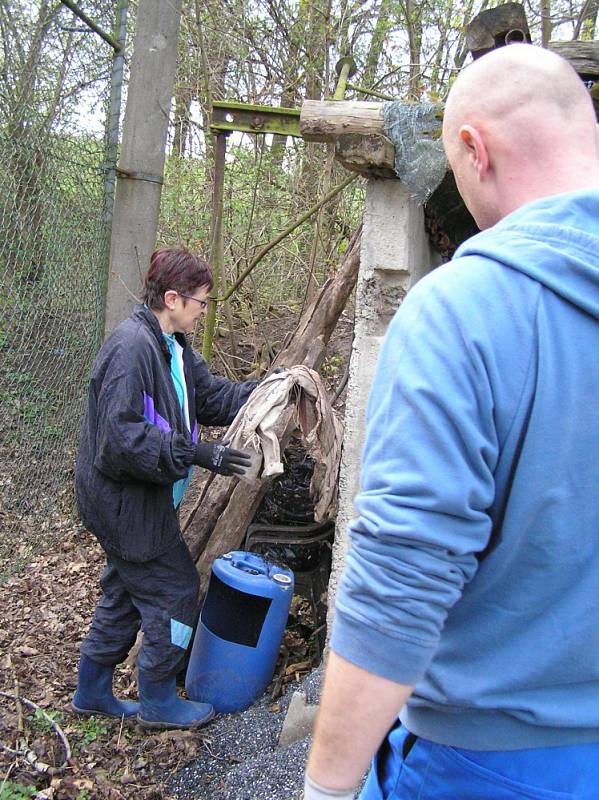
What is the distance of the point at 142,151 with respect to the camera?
183 inches

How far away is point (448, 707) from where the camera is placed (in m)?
1.14

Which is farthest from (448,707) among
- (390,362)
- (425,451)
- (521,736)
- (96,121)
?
(96,121)

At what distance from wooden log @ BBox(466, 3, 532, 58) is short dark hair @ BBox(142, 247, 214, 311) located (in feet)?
4.71

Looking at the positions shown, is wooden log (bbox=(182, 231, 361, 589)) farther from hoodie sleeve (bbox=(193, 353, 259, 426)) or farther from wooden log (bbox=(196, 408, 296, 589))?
hoodie sleeve (bbox=(193, 353, 259, 426))

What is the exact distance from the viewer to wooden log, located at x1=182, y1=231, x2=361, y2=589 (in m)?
3.98

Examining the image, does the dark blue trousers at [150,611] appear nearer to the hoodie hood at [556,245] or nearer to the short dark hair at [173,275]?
the short dark hair at [173,275]

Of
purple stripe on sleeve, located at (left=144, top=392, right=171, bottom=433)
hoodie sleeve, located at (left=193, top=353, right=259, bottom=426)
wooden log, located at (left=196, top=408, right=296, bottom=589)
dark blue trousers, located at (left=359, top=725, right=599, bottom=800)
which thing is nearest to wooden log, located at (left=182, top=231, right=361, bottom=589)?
wooden log, located at (left=196, top=408, right=296, bottom=589)

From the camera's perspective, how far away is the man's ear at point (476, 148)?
1145mm

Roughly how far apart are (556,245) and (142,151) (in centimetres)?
410

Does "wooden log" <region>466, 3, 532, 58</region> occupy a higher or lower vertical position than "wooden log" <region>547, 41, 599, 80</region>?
higher

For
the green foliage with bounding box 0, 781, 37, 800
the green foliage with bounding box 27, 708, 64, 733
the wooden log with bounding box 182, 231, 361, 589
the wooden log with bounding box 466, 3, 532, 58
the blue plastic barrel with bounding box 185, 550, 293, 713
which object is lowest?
the green foliage with bounding box 27, 708, 64, 733

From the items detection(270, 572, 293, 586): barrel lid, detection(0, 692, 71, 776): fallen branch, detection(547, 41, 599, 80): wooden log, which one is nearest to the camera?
detection(547, 41, 599, 80): wooden log

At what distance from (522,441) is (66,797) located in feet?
8.68

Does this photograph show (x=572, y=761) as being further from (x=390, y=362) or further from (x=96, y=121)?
(x=96, y=121)
